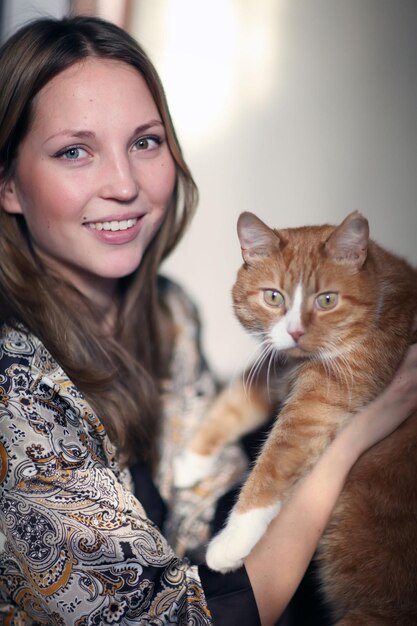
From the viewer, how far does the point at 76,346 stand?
4.36ft

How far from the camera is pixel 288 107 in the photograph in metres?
1.34

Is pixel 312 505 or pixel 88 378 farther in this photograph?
pixel 88 378

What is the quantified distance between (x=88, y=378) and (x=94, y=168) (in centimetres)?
44

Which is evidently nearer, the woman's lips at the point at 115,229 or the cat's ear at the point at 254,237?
the cat's ear at the point at 254,237

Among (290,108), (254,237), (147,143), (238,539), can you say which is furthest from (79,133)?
(238,539)

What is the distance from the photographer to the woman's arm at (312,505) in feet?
3.49

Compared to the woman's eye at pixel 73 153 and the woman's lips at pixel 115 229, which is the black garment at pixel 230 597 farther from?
the woman's eye at pixel 73 153

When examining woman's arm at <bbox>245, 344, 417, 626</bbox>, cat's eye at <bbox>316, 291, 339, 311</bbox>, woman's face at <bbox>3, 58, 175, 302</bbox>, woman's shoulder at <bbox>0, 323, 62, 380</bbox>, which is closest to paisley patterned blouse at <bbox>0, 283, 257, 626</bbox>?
woman's shoulder at <bbox>0, 323, 62, 380</bbox>

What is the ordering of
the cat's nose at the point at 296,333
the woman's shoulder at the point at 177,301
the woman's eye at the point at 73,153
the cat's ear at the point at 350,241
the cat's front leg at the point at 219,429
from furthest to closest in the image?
the woman's shoulder at the point at 177,301, the cat's front leg at the point at 219,429, the woman's eye at the point at 73,153, the cat's nose at the point at 296,333, the cat's ear at the point at 350,241

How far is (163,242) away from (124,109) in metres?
0.46

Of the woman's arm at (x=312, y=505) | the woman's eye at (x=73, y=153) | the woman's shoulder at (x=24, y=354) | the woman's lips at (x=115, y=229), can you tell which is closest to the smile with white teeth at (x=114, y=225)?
the woman's lips at (x=115, y=229)

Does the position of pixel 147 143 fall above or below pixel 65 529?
above

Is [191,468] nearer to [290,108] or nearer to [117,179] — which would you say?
[117,179]

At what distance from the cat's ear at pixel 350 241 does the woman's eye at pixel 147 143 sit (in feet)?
1.48
